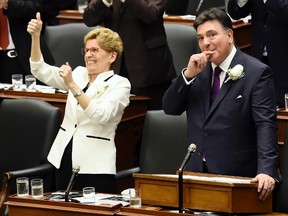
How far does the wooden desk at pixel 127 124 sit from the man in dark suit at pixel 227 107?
3.57ft

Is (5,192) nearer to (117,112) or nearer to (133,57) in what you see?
(117,112)

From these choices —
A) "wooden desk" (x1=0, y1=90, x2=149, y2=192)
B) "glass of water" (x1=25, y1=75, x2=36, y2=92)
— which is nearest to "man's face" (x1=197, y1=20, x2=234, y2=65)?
"wooden desk" (x1=0, y1=90, x2=149, y2=192)

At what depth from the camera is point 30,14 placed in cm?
591

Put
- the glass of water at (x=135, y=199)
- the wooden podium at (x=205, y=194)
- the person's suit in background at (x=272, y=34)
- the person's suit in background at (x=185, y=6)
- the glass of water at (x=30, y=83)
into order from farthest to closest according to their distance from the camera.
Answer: the person's suit in background at (x=185, y=6) < the glass of water at (x=30, y=83) < the person's suit in background at (x=272, y=34) < the glass of water at (x=135, y=199) < the wooden podium at (x=205, y=194)

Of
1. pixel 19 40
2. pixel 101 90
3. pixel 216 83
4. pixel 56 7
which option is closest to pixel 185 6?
pixel 56 7

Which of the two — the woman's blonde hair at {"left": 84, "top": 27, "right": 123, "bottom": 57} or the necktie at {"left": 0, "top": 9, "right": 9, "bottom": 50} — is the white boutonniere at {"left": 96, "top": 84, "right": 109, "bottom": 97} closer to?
the woman's blonde hair at {"left": 84, "top": 27, "right": 123, "bottom": 57}

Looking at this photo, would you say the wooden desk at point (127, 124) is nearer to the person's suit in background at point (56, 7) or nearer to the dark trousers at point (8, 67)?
the dark trousers at point (8, 67)

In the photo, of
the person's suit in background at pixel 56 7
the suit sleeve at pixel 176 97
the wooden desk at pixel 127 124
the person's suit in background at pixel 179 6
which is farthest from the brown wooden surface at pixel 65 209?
the person's suit in background at pixel 179 6

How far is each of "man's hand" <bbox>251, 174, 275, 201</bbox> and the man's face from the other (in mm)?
568

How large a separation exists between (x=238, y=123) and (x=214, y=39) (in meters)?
0.37

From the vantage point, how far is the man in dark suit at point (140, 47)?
5.38 metres

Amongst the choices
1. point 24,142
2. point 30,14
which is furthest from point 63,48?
point 24,142

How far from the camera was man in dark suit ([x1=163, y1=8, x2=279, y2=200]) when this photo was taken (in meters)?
3.97

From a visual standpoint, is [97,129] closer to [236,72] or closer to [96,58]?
[96,58]
